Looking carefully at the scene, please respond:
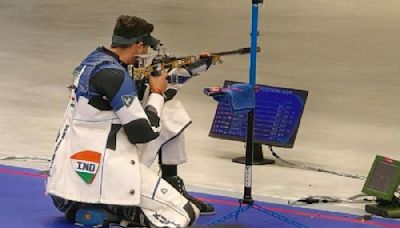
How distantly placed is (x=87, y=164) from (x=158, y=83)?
611 millimetres

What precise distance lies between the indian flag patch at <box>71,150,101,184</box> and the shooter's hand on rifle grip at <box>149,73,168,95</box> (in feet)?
1.63

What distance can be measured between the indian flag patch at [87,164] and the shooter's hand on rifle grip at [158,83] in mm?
497

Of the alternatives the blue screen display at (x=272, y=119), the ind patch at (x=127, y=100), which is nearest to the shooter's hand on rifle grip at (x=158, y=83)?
the ind patch at (x=127, y=100)

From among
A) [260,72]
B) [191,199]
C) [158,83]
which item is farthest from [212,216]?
[260,72]

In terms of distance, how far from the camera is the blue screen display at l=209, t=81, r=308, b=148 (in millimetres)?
7066

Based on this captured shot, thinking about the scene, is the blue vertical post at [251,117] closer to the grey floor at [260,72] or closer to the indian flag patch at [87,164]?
the grey floor at [260,72]

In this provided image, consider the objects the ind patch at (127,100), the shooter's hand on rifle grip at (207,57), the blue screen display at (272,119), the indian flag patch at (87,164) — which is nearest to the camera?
the ind patch at (127,100)

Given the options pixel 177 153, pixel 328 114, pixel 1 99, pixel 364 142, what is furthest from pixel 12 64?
pixel 177 153

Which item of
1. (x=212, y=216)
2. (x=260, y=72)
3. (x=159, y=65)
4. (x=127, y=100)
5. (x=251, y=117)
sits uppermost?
(x=159, y=65)

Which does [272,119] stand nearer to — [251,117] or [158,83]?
[251,117]

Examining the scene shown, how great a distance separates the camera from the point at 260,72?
36.6 ft

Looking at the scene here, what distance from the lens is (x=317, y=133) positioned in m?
8.32

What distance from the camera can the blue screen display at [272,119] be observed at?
23.2ft

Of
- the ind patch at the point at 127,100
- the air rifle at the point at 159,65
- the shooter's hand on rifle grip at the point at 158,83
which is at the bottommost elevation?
the ind patch at the point at 127,100
